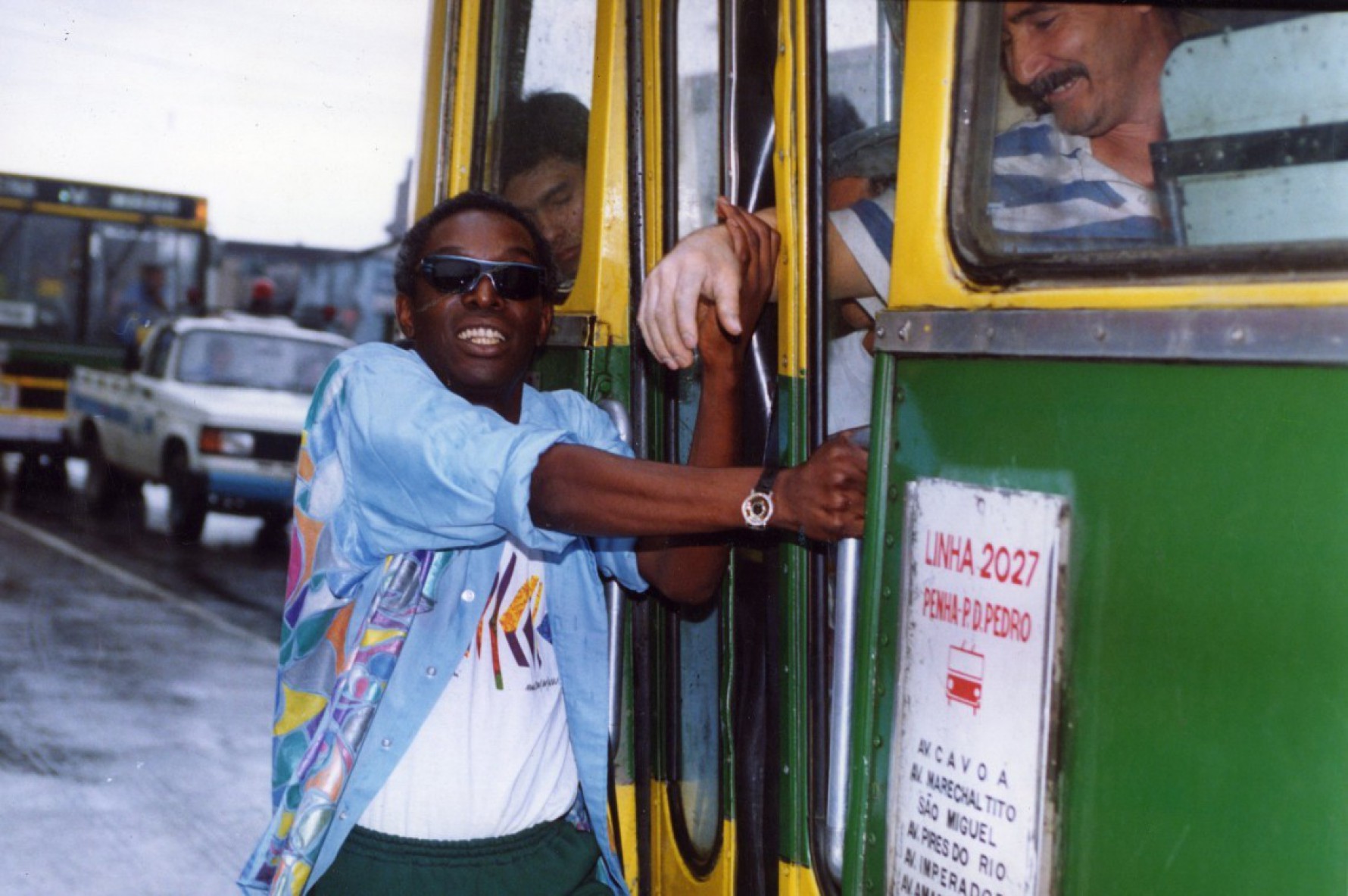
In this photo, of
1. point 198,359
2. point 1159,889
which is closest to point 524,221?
point 1159,889

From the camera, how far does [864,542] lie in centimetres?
209

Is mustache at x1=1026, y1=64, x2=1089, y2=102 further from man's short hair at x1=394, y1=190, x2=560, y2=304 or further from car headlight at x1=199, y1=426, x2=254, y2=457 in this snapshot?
car headlight at x1=199, y1=426, x2=254, y2=457

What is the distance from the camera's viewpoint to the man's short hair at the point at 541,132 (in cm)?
319

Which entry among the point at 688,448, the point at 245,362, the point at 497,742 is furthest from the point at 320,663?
the point at 245,362

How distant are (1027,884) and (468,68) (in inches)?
89.0

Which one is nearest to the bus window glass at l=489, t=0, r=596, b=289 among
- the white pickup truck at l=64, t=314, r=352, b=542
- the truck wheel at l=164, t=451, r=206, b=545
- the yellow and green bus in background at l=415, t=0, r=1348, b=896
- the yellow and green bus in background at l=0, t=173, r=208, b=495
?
the yellow and green bus in background at l=415, t=0, r=1348, b=896

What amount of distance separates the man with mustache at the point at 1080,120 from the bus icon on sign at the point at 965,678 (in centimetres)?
48

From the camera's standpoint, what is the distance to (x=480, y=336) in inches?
96.3

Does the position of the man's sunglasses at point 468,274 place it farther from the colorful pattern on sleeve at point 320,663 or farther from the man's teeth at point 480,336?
the colorful pattern on sleeve at point 320,663

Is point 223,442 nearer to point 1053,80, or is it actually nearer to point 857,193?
point 857,193

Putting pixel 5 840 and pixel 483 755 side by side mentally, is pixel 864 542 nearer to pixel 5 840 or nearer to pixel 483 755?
pixel 483 755

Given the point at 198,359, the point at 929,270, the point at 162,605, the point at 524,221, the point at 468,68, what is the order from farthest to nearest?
the point at 198,359 → the point at 162,605 → the point at 468,68 → the point at 524,221 → the point at 929,270

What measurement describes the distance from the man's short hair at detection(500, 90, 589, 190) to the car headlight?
961 cm

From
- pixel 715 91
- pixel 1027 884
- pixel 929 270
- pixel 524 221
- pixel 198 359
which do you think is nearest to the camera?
pixel 1027 884
